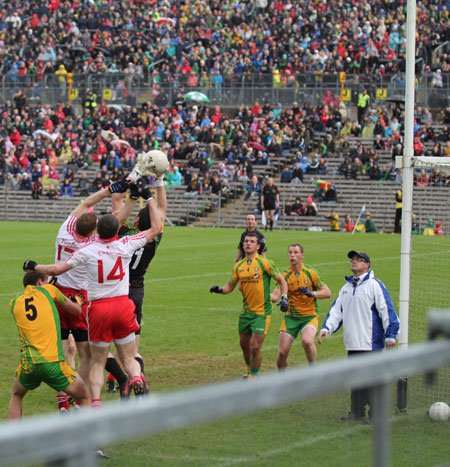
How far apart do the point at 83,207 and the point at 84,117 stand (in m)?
35.6

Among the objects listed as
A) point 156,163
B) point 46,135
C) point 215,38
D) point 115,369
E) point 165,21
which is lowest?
point 115,369

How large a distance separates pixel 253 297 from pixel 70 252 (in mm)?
2209

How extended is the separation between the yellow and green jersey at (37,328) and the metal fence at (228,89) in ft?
106

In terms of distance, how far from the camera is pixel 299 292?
9672 millimetres

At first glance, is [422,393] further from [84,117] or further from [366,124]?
[84,117]

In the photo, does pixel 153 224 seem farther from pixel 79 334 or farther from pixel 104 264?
pixel 79 334

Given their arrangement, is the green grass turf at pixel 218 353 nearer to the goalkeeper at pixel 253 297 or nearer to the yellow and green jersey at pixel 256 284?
the goalkeeper at pixel 253 297

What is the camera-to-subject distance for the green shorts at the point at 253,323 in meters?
9.58

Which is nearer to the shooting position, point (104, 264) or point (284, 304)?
point (104, 264)

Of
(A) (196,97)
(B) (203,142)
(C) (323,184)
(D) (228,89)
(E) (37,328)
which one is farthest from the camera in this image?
(D) (228,89)

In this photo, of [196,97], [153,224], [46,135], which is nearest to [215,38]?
[196,97]

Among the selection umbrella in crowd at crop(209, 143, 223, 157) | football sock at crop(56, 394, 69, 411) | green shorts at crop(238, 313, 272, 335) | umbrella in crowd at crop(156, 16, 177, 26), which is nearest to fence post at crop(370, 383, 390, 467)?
football sock at crop(56, 394, 69, 411)

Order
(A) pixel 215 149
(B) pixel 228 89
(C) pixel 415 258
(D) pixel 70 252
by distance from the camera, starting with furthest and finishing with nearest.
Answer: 1. (B) pixel 228 89
2. (A) pixel 215 149
3. (C) pixel 415 258
4. (D) pixel 70 252

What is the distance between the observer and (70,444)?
6.11 feet
